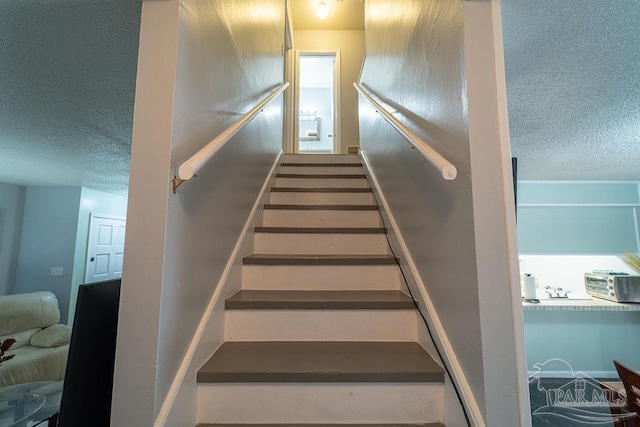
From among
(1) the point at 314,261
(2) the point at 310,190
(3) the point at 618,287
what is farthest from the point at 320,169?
(3) the point at 618,287

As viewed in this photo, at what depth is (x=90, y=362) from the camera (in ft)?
2.46

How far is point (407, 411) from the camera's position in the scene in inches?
36.9

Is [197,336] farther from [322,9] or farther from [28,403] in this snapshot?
[322,9]

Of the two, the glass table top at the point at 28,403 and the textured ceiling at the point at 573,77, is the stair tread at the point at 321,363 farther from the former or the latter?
the glass table top at the point at 28,403

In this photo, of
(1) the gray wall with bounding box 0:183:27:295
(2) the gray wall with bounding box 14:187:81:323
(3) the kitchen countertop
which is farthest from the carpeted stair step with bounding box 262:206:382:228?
(1) the gray wall with bounding box 0:183:27:295

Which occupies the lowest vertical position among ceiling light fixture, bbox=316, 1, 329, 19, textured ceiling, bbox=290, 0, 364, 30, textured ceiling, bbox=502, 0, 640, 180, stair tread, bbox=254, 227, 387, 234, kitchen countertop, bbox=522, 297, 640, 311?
kitchen countertop, bbox=522, 297, 640, 311

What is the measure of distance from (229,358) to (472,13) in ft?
4.50

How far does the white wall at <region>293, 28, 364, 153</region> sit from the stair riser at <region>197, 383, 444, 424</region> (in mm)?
3808

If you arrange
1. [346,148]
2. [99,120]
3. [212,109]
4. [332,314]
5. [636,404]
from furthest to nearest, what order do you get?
[346,148] < [99,120] < [636,404] < [332,314] < [212,109]

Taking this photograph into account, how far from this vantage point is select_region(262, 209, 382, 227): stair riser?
195cm

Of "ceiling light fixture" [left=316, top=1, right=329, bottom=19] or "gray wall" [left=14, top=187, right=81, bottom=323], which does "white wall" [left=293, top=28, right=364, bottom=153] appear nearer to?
"ceiling light fixture" [left=316, top=1, right=329, bottom=19]

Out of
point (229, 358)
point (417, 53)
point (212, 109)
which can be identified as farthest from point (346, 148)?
point (229, 358)

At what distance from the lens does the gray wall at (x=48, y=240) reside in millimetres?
4082

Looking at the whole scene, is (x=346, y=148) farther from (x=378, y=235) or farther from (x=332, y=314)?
(x=332, y=314)
